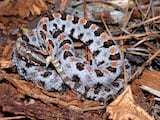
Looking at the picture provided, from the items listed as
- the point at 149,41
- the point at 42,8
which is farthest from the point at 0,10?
the point at 149,41

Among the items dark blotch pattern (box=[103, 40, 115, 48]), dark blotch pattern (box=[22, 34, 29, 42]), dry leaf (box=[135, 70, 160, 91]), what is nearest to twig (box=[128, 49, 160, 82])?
dry leaf (box=[135, 70, 160, 91])

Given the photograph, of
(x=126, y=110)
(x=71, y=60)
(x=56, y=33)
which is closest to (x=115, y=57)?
(x=71, y=60)

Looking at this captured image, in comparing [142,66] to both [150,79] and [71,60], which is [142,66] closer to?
[150,79]

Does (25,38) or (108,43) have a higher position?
(25,38)

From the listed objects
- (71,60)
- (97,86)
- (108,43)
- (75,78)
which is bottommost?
(97,86)

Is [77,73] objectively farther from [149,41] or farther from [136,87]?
[149,41]

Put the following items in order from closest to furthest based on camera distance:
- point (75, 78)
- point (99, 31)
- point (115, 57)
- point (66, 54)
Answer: point (75, 78) → point (66, 54) → point (115, 57) → point (99, 31)

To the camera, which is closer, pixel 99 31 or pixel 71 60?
pixel 71 60

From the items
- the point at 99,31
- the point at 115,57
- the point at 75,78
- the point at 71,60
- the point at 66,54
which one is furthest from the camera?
the point at 99,31
